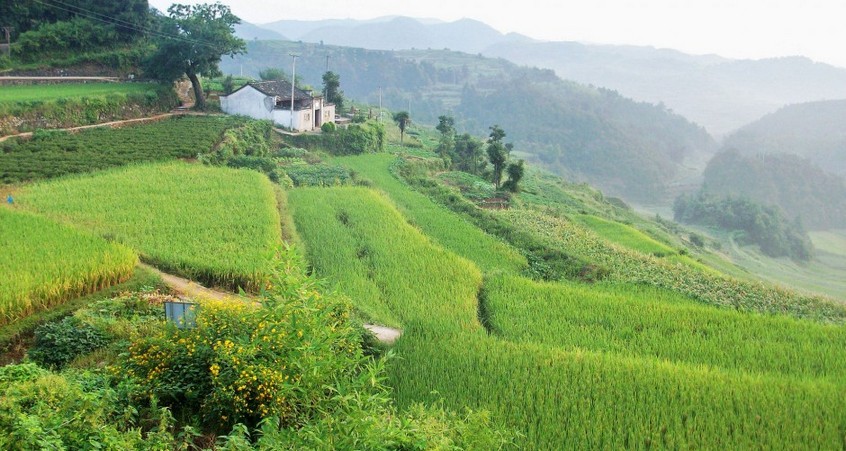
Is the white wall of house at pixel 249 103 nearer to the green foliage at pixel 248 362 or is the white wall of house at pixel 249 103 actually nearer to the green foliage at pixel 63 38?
the green foliage at pixel 63 38

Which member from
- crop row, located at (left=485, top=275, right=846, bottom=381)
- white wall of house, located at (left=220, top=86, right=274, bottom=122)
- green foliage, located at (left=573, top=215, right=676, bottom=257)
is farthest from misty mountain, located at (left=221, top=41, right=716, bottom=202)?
crop row, located at (left=485, top=275, right=846, bottom=381)

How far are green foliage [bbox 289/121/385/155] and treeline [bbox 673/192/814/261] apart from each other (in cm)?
3665

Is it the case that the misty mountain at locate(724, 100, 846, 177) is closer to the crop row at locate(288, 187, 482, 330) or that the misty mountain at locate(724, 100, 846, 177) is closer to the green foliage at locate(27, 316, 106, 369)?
the crop row at locate(288, 187, 482, 330)

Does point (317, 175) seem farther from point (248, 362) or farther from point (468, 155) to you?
point (248, 362)

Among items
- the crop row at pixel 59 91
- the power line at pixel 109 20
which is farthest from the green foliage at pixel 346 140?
the crop row at pixel 59 91

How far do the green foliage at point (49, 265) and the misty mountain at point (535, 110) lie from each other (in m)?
84.2

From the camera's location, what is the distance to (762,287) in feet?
53.5

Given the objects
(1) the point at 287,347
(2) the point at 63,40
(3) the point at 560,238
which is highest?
(2) the point at 63,40

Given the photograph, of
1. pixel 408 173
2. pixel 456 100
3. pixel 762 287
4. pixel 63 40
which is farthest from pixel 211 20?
pixel 456 100

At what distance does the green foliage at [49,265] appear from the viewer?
945cm

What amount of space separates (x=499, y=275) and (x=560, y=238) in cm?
634

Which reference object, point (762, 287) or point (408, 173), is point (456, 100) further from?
point (762, 287)

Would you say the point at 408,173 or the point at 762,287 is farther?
the point at 408,173

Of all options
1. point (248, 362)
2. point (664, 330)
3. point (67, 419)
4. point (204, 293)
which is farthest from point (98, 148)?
point (664, 330)
